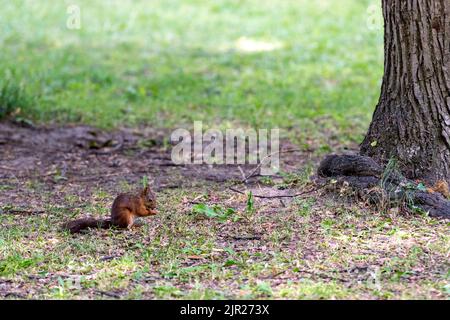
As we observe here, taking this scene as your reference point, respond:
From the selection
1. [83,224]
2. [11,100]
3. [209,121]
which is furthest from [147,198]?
[11,100]

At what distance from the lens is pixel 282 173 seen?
7012mm

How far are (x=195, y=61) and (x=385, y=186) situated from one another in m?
6.64

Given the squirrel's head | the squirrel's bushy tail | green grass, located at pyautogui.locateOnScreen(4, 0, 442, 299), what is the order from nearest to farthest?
green grass, located at pyautogui.locateOnScreen(4, 0, 442, 299) < the squirrel's bushy tail < the squirrel's head

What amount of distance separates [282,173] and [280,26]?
7747mm

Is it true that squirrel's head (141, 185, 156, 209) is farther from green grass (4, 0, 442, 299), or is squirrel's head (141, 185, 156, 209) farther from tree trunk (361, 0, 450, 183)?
tree trunk (361, 0, 450, 183)

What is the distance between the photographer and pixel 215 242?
544 centimetres

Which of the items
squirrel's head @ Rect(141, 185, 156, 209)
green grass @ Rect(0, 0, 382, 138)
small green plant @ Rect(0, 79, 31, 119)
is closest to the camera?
squirrel's head @ Rect(141, 185, 156, 209)

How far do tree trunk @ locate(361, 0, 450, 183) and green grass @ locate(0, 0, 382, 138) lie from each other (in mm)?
2533

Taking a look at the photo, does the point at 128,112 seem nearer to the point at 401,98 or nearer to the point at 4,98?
the point at 4,98

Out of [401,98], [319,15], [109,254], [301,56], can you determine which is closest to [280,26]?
[319,15]

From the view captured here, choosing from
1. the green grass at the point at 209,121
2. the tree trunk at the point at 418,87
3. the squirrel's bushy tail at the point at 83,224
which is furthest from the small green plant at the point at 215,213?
the tree trunk at the point at 418,87

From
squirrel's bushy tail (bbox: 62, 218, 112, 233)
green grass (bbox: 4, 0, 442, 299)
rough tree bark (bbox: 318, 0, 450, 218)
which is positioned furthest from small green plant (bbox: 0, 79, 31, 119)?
rough tree bark (bbox: 318, 0, 450, 218)

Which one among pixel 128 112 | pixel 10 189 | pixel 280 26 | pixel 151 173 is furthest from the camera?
pixel 280 26

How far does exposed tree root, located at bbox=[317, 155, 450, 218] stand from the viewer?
5.81m
